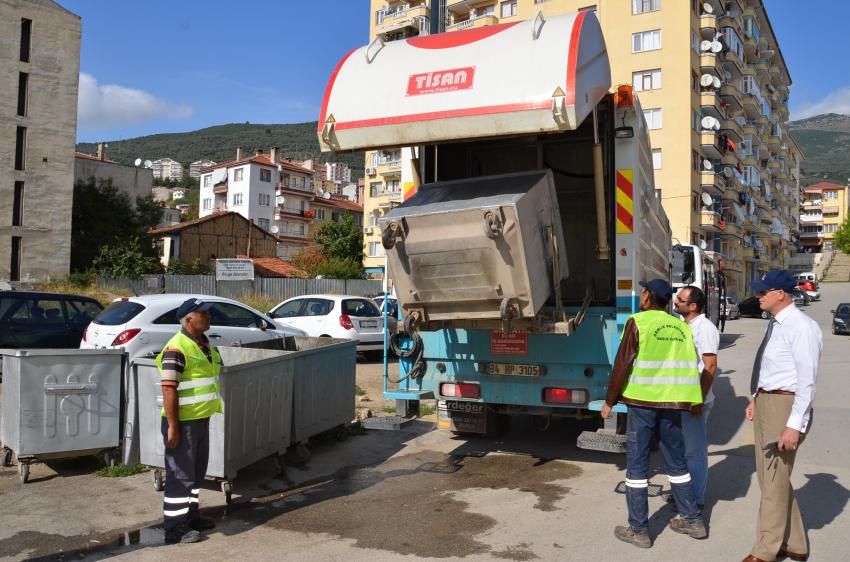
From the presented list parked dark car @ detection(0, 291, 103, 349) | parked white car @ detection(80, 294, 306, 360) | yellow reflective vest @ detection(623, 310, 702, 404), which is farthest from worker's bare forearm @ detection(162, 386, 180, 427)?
parked dark car @ detection(0, 291, 103, 349)

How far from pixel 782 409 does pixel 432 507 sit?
2.72 meters

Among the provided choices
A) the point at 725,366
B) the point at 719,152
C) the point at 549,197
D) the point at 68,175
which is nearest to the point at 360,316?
the point at 725,366

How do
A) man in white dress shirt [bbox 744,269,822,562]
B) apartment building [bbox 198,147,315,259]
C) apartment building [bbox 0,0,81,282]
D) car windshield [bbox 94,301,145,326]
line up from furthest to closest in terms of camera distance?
apartment building [bbox 198,147,315,259] → apartment building [bbox 0,0,81,282] → car windshield [bbox 94,301,145,326] → man in white dress shirt [bbox 744,269,822,562]

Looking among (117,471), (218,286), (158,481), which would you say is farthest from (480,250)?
(218,286)

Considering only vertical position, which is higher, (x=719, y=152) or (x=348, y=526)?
(x=719, y=152)

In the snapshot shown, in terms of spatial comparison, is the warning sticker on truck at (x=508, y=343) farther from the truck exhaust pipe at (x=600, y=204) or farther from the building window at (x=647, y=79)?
the building window at (x=647, y=79)

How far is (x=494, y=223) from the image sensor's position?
5316 mm

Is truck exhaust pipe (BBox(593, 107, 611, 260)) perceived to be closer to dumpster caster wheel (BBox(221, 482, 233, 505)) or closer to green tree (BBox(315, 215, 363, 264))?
dumpster caster wheel (BBox(221, 482, 233, 505))

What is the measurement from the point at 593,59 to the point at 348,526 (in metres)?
4.26

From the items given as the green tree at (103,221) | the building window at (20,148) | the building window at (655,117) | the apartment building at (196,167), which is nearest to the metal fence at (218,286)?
the green tree at (103,221)

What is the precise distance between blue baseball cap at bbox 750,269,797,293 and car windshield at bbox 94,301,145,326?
8.57 m

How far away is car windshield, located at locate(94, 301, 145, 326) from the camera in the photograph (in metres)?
10.2

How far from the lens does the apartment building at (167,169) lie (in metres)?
161

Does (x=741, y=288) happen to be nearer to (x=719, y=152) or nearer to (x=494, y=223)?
(x=719, y=152)
